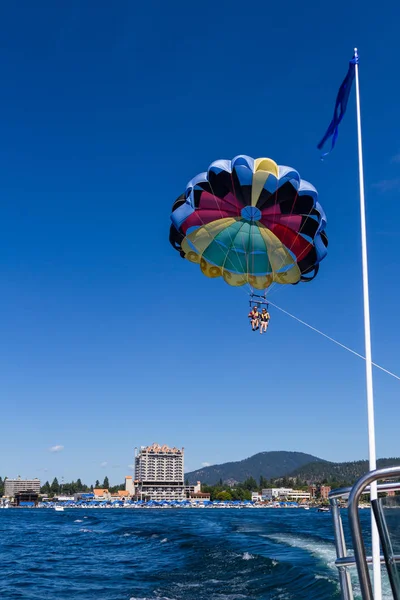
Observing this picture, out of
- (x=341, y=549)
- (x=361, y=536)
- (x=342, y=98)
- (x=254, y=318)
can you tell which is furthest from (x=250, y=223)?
(x=361, y=536)

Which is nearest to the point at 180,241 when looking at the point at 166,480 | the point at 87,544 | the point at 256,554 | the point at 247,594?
the point at 247,594

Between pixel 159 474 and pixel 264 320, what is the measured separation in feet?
622

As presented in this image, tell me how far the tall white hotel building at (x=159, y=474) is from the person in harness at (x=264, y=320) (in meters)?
179

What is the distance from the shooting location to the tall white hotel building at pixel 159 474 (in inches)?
7249

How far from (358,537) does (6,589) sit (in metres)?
18.5

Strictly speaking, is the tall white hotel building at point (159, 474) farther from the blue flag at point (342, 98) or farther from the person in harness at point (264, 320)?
the blue flag at point (342, 98)

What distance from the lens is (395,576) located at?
8.64ft

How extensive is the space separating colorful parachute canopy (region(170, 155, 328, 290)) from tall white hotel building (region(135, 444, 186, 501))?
178 meters

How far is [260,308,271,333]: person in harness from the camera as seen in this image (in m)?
14.0

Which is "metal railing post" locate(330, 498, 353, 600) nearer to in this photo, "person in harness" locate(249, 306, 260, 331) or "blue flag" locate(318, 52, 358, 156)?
"blue flag" locate(318, 52, 358, 156)

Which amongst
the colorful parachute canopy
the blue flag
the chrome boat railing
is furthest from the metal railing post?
the colorful parachute canopy

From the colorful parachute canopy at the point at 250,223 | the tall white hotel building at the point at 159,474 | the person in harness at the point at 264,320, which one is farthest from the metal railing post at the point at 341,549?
the tall white hotel building at the point at 159,474

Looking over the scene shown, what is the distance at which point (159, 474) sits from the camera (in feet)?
636

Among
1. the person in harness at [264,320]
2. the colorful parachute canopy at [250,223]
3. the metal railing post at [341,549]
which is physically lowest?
the metal railing post at [341,549]
